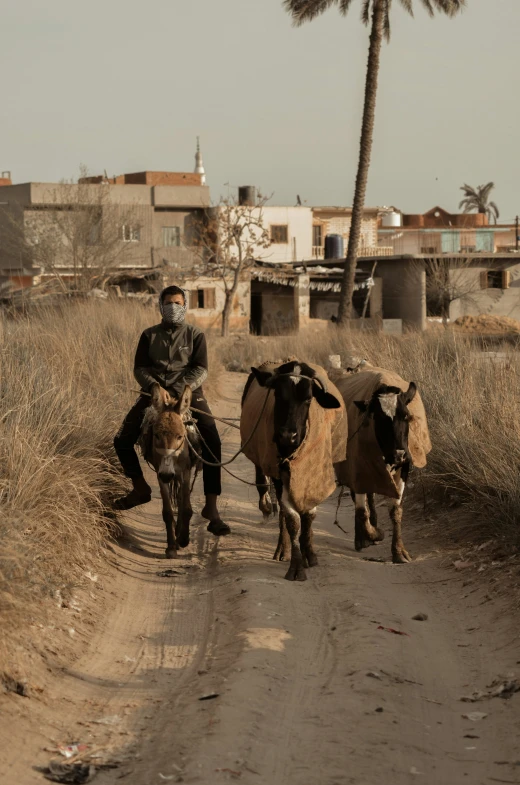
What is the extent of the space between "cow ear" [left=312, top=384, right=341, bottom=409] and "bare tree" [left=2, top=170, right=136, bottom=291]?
1625 inches

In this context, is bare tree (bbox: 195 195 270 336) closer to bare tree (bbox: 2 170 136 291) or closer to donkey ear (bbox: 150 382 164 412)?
bare tree (bbox: 2 170 136 291)

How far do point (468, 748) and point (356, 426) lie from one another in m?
4.86

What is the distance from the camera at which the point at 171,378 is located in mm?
10180

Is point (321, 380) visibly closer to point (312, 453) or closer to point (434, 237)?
point (312, 453)

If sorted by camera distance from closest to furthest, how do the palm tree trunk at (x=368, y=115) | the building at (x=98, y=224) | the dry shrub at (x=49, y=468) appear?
1. the dry shrub at (x=49, y=468)
2. the palm tree trunk at (x=368, y=115)
3. the building at (x=98, y=224)

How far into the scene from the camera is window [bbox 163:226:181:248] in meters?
63.5

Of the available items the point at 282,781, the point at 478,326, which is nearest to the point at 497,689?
the point at 282,781

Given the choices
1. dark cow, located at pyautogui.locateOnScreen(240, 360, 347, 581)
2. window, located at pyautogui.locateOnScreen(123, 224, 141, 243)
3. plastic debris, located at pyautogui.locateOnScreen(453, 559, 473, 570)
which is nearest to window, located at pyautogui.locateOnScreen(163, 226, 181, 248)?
window, located at pyautogui.locateOnScreen(123, 224, 141, 243)

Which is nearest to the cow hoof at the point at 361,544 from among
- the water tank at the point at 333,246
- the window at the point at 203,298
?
the window at the point at 203,298

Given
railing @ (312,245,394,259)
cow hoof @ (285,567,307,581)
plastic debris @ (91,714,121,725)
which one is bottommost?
cow hoof @ (285,567,307,581)

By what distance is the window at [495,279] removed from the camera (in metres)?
49.6

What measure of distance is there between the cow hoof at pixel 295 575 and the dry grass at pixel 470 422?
6.11 feet

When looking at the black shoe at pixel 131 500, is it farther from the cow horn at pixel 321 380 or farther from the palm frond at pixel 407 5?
the palm frond at pixel 407 5

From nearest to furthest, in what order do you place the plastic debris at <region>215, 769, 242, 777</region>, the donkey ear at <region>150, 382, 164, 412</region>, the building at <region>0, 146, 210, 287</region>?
the plastic debris at <region>215, 769, 242, 777</region>, the donkey ear at <region>150, 382, 164, 412</region>, the building at <region>0, 146, 210, 287</region>
